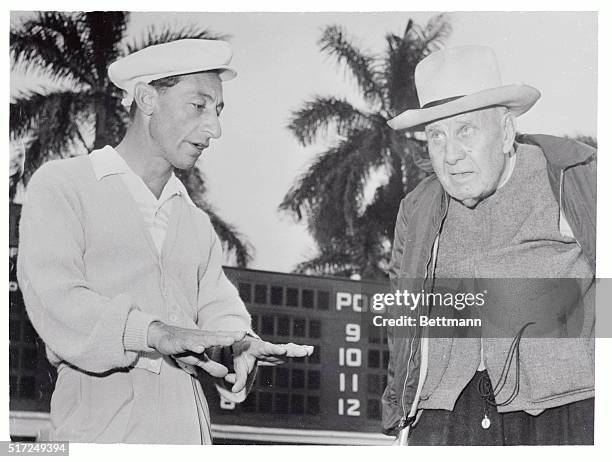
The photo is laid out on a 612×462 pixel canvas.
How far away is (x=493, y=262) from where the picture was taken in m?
4.29

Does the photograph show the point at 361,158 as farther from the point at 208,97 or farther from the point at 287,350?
the point at 287,350

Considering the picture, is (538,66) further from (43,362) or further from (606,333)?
(43,362)

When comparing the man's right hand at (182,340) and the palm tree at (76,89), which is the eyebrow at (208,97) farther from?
the man's right hand at (182,340)

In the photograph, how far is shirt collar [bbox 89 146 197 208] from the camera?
428 cm

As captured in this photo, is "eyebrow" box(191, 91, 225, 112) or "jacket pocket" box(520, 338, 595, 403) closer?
"jacket pocket" box(520, 338, 595, 403)

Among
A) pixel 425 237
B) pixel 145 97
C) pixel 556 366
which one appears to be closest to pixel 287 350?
pixel 425 237

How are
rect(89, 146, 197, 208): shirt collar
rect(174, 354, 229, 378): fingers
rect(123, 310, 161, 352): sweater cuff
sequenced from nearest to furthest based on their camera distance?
rect(123, 310, 161, 352): sweater cuff, rect(174, 354, 229, 378): fingers, rect(89, 146, 197, 208): shirt collar

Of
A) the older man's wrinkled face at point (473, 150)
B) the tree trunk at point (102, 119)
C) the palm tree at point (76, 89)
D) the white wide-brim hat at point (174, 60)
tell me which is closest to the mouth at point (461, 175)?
the older man's wrinkled face at point (473, 150)

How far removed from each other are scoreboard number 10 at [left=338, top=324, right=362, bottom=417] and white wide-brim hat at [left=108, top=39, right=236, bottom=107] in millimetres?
1233

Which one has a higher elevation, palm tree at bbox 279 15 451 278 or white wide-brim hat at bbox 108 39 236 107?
white wide-brim hat at bbox 108 39 236 107

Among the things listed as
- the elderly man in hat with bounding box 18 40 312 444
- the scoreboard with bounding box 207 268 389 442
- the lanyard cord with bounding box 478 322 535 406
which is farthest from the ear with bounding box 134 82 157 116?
the lanyard cord with bounding box 478 322 535 406

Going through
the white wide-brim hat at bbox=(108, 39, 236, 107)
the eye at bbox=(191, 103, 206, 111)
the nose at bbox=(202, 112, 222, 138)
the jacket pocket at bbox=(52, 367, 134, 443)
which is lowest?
the jacket pocket at bbox=(52, 367, 134, 443)

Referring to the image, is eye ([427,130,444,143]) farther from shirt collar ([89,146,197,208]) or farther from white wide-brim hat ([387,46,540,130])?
shirt collar ([89,146,197,208])

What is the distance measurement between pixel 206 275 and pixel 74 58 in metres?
1.10
